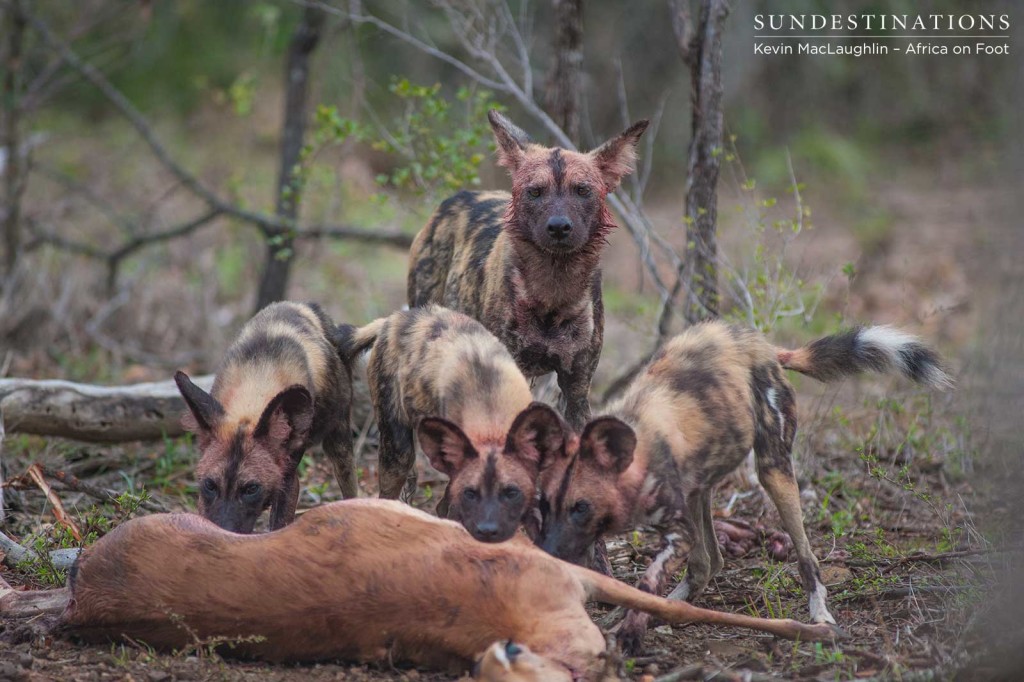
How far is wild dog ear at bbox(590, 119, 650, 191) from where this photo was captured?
6070mm

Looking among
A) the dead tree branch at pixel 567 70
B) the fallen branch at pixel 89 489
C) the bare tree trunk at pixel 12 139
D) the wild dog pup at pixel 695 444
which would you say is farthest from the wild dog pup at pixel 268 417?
the bare tree trunk at pixel 12 139

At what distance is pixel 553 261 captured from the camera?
5.96 meters

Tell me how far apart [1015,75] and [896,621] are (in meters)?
2.26

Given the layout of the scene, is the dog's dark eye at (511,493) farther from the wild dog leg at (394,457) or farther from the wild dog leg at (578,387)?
the wild dog leg at (578,387)

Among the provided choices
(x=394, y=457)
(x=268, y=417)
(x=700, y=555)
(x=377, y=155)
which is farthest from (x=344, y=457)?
(x=377, y=155)

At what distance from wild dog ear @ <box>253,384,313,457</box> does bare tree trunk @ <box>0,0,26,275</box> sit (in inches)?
223

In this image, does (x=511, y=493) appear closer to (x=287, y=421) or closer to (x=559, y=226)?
(x=287, y=421)

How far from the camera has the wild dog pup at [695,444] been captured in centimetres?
466

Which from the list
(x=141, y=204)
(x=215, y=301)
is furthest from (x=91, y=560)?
(x=141, y=204)

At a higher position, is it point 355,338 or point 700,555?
point 355,338

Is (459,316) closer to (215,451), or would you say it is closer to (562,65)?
(215,451)

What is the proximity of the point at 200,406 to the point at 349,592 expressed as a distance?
180 cm

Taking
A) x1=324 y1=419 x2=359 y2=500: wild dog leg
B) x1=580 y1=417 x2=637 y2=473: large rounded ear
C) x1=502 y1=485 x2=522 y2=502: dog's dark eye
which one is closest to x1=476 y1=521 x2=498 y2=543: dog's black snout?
x1=502 y1=485 x2=522 y2=502: dog's dark eye

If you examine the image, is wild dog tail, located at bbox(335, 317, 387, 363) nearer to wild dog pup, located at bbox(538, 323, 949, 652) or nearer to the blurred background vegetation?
wild dog pup, located at bbox(538, 323, 949, 652)
